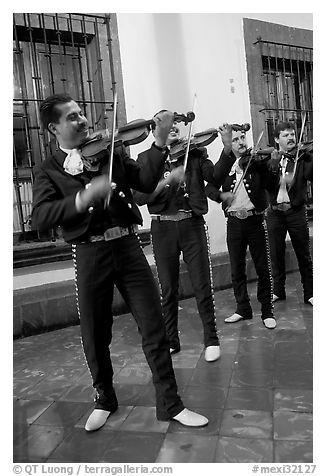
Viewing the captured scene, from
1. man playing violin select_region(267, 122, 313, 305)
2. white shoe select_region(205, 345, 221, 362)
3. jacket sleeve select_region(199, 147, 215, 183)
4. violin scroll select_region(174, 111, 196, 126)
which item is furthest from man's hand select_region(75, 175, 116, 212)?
man playing violin select_region(267, 122, 313, 305)

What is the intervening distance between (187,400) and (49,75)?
309cm

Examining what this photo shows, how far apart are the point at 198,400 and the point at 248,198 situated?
1757 mm

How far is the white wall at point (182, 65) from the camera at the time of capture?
3882 mm

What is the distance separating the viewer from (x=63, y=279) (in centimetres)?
400

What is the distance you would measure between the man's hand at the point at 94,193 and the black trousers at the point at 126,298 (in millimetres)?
289

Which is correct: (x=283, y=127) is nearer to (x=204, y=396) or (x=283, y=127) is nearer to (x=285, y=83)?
(x=285, y=83)

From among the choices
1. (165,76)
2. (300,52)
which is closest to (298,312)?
(165,76)

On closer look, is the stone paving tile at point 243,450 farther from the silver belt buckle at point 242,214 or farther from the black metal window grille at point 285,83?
the black metal window grille at point 285,83

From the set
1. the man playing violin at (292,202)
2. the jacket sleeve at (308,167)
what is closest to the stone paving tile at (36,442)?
the man playing violin at (292,202)

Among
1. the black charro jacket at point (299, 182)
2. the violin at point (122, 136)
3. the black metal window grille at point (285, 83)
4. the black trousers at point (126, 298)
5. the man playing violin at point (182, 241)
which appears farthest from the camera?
the black metal window grille at point (285, 83)

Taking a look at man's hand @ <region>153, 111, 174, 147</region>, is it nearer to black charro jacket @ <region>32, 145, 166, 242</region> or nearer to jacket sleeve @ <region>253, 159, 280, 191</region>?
black charro jacket @ <region>32, 145, 166, 242</region>

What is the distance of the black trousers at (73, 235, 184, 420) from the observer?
6.60 ft

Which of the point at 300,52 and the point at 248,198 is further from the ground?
the point at 300,52
